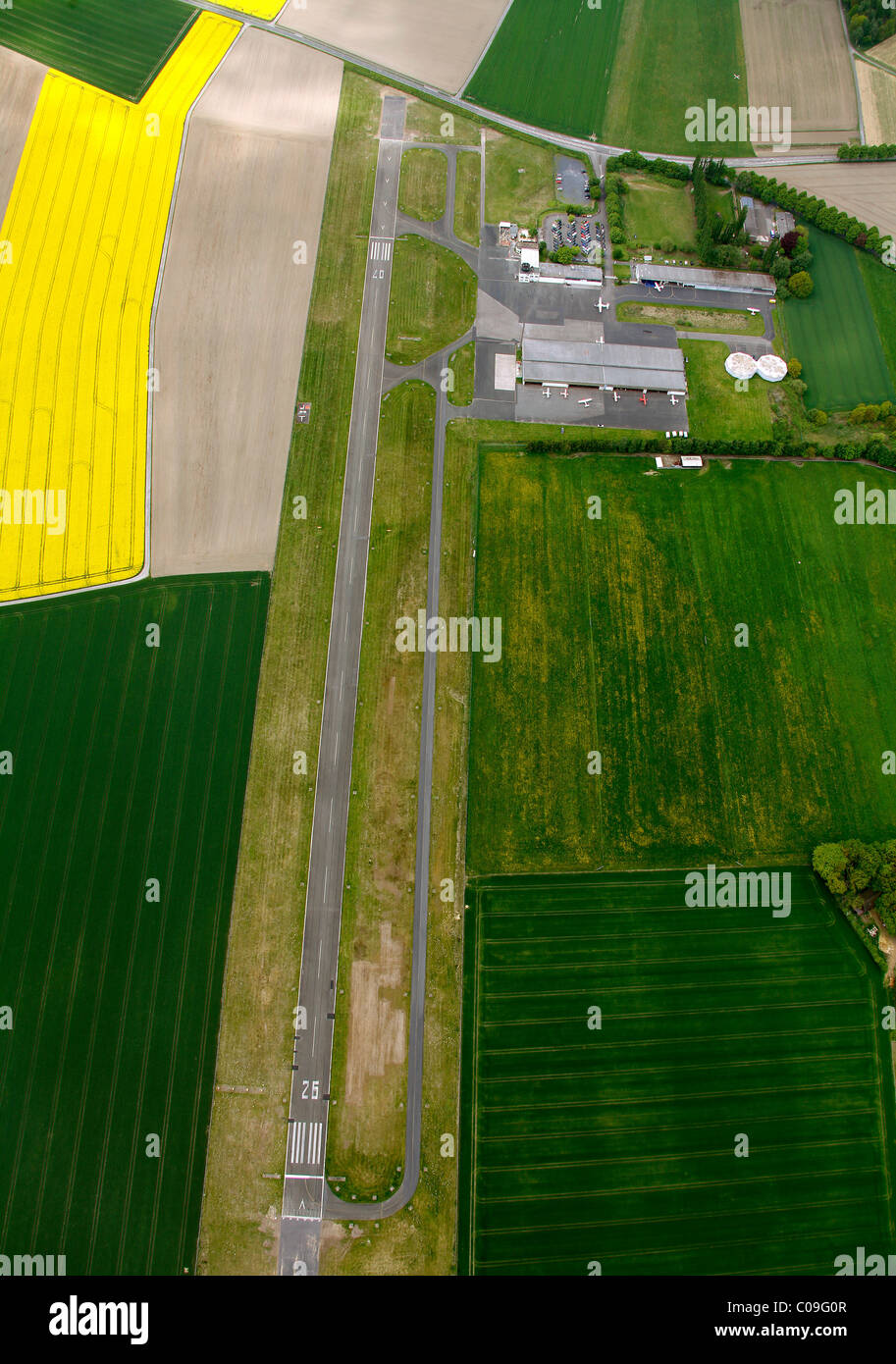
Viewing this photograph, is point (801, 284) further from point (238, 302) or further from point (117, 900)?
point (117, 900)

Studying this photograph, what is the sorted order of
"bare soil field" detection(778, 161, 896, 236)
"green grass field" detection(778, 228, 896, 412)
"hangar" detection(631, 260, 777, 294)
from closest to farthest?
"green grass field" detection(778, 228, 896, 412), "hangar" detection(631, 260, 777, 294), "bare soil field" detection(778, 161, 896, 236)

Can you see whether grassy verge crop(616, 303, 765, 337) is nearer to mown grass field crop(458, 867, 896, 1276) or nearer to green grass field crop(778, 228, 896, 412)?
green grass field crop(778, 228, 896, 412)

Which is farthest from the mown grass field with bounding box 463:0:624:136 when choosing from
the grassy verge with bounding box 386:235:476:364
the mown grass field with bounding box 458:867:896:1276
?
the mown grass field with bounding box 458:867:896:1276

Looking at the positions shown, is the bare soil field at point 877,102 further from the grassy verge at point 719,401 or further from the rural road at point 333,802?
the rural road at point 333,802

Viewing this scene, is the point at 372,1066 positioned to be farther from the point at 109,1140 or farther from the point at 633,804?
the point at 633,804

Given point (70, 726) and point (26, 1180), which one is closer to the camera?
point (26, 1180)
